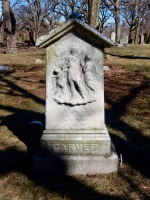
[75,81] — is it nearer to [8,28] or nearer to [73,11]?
[8,28]

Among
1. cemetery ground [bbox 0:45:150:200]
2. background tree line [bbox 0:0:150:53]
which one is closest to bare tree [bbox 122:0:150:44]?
background tree line [bbox 0:0:150:53]

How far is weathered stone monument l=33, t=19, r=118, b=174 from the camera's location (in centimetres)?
327

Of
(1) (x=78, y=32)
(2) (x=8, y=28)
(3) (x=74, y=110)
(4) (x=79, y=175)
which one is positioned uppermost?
(2) (x=8, y=28)

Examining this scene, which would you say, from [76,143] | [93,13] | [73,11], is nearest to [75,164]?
[76,143]

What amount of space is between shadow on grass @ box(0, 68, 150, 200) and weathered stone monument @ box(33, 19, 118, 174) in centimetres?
19

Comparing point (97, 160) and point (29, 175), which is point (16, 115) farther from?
point (97, 160)

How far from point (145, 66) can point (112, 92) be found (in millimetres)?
4715

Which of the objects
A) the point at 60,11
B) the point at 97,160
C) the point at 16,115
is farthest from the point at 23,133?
the point at 60,11

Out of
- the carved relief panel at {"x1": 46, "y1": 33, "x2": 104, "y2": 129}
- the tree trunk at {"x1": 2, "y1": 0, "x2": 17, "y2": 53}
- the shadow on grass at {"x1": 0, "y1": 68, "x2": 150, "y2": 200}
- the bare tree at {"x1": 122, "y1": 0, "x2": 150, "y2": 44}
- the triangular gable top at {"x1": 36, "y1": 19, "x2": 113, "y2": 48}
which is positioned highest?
the bare tree at {"x1": 122, "y1": 0, "x2": 150, "y2": 44}

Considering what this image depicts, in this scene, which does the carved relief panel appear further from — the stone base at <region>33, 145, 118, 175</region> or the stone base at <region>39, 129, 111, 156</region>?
the stone base at <region>33, 145, 118, 175</region>

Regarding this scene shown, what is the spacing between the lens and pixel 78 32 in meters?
3.23

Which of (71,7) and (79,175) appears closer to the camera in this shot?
(79,175)

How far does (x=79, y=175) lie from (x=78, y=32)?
73.2 inches

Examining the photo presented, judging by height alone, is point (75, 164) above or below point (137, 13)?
below
